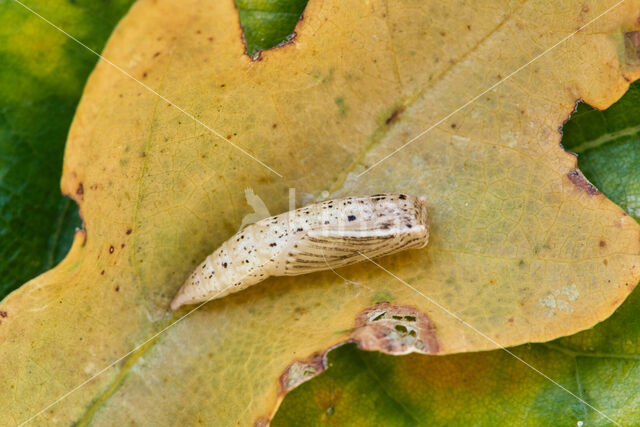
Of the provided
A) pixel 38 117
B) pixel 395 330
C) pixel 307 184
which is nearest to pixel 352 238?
pixel 307 184

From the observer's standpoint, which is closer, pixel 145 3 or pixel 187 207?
pixel 145 3

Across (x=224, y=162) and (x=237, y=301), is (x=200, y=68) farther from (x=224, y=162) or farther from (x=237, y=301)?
(x=237, y=301)

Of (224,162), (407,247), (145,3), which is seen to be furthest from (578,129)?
(145,3)

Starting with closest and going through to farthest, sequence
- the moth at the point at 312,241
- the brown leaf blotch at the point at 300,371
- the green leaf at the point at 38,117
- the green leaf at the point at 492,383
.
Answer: the brown leaf blotch at the point at 300,371, the moth at the point at 312,241, the green leaf at the point at 492,383, the green leaf at the point at 38,117

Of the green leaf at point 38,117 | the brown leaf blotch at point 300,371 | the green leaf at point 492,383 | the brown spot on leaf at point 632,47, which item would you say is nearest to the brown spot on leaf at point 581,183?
the green leaf at point 492,383

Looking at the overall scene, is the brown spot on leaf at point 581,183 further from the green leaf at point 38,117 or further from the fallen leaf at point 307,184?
the green leaf at point 38,117

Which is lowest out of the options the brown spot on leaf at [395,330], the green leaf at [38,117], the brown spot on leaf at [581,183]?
the brown spot on leaf at [395,330]
